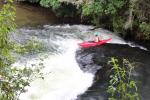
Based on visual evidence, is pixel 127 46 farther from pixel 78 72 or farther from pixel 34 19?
pixel 34 19

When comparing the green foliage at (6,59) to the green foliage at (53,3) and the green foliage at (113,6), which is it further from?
the green foliage at (53,3)

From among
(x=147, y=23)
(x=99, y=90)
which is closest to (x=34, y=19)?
(x=147, y=23)

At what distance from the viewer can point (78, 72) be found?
423 inches

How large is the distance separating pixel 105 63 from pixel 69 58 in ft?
4.19

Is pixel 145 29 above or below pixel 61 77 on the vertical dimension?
above

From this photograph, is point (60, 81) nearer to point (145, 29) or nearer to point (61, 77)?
point (61, 77)

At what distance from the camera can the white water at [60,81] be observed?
916 centimetres

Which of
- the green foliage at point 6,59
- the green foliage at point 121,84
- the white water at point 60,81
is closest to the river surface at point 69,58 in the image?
the white water at point 60,81

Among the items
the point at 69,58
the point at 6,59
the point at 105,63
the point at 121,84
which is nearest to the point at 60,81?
the point at 69,58

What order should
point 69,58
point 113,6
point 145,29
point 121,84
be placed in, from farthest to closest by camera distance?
point 113,6 < point 145,29 < point 69,58 < point 121,84

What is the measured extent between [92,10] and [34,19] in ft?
11.4

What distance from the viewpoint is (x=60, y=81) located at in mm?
10008

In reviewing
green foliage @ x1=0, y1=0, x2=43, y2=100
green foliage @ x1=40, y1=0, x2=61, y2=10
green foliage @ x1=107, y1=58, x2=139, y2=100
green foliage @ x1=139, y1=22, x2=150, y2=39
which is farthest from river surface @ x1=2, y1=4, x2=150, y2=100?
green foliage @ x1=107, y1=58, x2=139, y2=100

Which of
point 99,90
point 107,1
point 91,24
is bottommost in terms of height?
point 99,90
